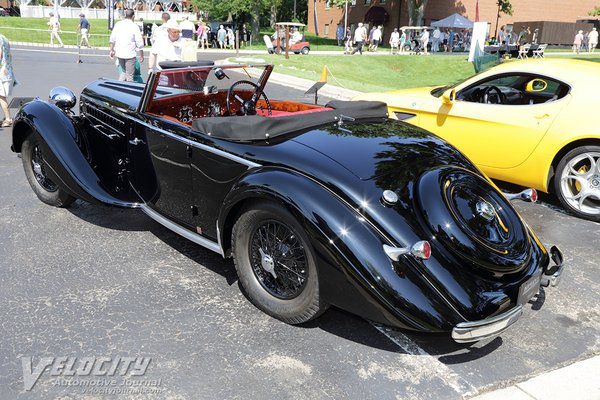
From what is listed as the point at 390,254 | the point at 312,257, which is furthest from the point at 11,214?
the point at 390,254

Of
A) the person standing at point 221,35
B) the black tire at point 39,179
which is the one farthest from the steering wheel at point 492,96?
the person standing at point 221,35

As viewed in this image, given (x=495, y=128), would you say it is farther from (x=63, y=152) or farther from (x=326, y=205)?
(x=63, y=152)

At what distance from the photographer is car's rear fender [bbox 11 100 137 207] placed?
14.8ft

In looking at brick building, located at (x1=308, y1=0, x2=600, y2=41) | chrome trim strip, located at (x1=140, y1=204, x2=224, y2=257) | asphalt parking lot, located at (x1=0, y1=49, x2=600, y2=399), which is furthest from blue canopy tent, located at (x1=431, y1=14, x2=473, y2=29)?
chrome trim strip, located at (x1=140, y1=204, x2=224, y2=257)

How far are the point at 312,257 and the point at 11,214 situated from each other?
3549mm

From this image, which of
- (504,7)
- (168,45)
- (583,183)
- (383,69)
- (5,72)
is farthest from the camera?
(504,7)

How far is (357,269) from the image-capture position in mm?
2855

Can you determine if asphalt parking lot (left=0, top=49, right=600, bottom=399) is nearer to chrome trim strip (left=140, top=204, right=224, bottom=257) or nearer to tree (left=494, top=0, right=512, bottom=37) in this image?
chrome trim strip (left=140, top=204, right=224, bottom=257)

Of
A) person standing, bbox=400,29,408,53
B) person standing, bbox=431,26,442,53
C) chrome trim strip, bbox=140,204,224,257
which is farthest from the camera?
person standing, bbox=431,26,442,53

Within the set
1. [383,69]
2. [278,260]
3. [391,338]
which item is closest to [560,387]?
[391,338]

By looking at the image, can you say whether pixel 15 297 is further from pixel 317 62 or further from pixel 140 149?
pixel 317 62

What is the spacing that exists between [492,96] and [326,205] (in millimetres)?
4118

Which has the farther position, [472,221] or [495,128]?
[495,128]

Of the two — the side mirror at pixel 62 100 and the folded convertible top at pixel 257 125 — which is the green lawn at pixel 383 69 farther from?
the folded convertible top at pixel 257 125
